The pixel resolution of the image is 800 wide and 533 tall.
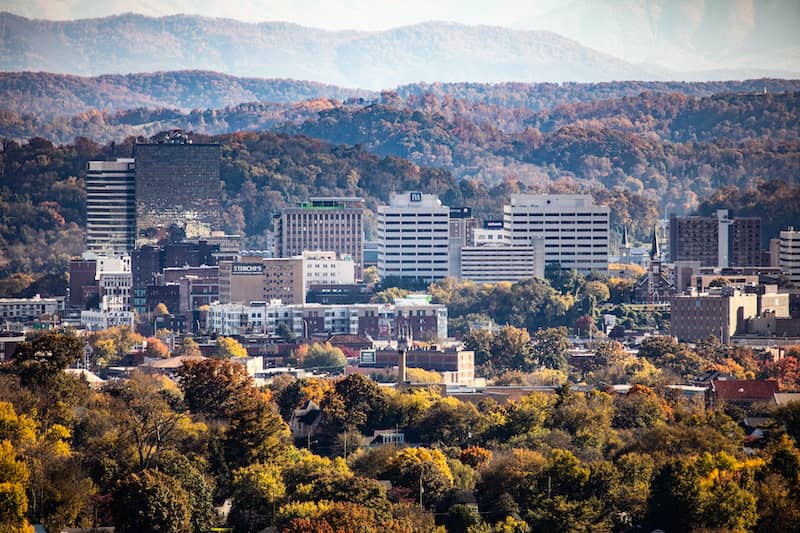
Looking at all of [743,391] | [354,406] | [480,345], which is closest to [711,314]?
[480,345]

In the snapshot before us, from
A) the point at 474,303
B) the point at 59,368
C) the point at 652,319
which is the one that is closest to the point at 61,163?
the point at 474,303

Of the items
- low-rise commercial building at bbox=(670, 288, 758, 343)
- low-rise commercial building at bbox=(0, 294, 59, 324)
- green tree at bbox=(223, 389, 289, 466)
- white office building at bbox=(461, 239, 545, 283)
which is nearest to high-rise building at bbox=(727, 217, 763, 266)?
white office building at bbox=(461, 239, 545, 283)

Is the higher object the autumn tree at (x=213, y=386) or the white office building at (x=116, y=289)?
the white office building at (x=116, y=289)

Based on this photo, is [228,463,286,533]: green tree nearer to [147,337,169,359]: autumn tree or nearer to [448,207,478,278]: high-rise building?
[147,337,169,359]: autumn tree

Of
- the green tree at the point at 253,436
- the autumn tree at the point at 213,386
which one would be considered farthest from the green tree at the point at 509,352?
the green tree at the point at 253,436

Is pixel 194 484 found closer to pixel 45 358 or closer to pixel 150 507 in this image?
pixel 150 507

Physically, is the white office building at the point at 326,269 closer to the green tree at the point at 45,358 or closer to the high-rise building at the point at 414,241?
the high-rise building at the point at 414,241
